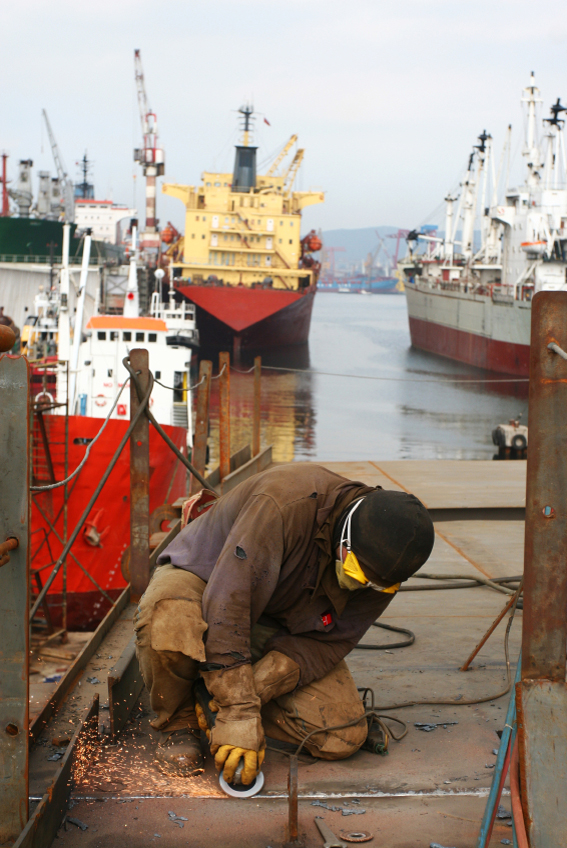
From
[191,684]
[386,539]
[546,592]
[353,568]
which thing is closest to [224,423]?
[191,684]

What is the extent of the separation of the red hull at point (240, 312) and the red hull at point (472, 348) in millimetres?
9554

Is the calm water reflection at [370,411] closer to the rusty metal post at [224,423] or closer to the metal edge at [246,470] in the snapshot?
the metal edge at [246,470]

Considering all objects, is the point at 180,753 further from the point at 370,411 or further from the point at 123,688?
the point at 370,411

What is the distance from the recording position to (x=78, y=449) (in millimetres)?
9820

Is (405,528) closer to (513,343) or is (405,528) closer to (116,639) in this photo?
(116,639)

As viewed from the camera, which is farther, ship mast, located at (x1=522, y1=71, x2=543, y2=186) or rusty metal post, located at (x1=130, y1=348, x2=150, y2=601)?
ship mast, located at (x1=522, y1=71, x2=543, y2=186)

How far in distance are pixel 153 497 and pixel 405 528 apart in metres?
8.58

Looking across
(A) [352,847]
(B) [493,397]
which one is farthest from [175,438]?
(B) [493,397]

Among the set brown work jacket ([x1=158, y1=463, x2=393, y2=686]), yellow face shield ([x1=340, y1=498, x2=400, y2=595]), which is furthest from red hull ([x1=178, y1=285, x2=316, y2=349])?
yellow face shield ([x1=340, y1=498, x2=400, y2=595])

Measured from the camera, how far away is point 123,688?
9.90 feet

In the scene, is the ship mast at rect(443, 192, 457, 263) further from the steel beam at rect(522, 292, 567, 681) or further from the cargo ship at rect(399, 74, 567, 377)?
the steel beam at rect(522, 292, 567, 681)

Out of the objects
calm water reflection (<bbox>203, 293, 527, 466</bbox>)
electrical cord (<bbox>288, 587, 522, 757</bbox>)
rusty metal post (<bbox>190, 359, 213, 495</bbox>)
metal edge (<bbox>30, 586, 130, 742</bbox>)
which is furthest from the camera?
calm water reflection (<bbox>203, 293, 527, 466</bbox>)

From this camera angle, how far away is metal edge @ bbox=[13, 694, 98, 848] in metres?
2.06

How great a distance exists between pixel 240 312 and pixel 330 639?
39.0 m
